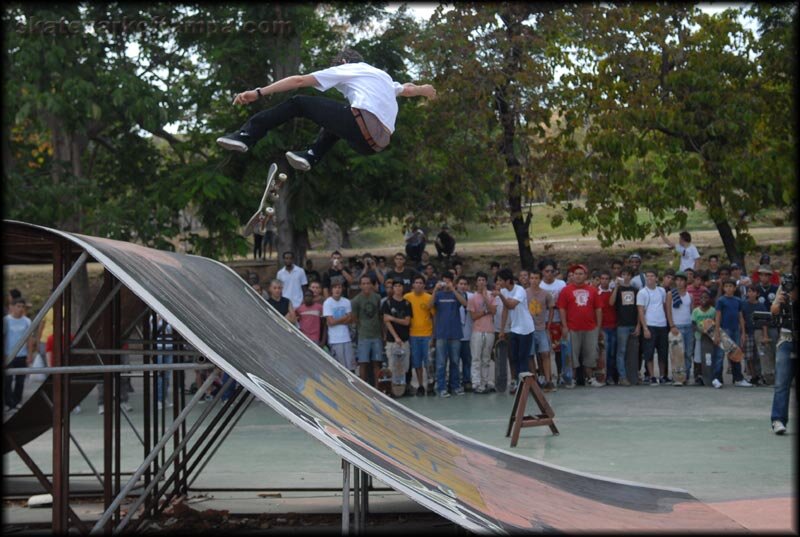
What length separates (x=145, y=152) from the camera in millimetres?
21375

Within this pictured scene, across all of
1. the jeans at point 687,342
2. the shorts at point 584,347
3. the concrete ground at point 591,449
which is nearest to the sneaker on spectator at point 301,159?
the concrete ground at point 591,449

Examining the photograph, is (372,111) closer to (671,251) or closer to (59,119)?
(59,119)

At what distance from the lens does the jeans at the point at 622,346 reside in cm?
1441

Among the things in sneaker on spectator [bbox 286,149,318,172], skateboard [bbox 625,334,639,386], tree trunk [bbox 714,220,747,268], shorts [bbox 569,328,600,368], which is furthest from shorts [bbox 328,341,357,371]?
tree trunk [bbox 714,220,747,268]

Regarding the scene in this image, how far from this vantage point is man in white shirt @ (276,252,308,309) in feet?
49.7

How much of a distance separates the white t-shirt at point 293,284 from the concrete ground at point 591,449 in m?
1.94

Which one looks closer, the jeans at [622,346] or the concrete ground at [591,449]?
the concrete ground at [591,449]

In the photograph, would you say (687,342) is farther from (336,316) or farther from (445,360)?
(336,316)

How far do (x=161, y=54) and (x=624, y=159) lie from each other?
1033 centimetres

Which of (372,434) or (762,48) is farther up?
(762,48)

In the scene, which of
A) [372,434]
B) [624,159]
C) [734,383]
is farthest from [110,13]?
[372,434]

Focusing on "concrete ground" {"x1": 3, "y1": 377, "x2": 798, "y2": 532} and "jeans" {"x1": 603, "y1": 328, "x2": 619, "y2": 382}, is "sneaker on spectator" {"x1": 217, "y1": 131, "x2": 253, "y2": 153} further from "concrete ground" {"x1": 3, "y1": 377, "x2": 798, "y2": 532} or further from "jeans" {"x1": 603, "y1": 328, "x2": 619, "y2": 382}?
"jeans" {"x1": 603, "y1": 328, "x2": 619, "y2": 382}

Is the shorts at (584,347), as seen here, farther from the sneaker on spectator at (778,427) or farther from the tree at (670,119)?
the tree at (670,119)

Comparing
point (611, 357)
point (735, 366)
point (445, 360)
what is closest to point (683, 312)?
point (735, 366)
